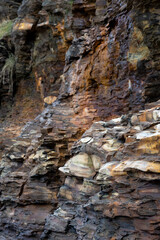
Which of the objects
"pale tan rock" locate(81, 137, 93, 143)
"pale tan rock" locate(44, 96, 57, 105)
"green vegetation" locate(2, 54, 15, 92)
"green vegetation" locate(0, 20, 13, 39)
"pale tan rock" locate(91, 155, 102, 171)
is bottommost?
"pale tan rock" locate(44, 96, 57, 105)

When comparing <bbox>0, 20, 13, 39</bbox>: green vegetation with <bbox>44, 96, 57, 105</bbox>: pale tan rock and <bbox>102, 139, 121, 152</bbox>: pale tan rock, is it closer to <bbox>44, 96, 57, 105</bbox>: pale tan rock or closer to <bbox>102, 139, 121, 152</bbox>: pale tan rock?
<bbox>44, 96, 57, 105</bbox>: pale tan rock

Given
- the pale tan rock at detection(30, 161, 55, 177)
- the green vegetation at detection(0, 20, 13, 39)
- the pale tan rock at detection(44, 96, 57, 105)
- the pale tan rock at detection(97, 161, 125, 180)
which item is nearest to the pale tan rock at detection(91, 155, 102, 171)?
the pale tan rock at detection(97, 161, 125, 180)

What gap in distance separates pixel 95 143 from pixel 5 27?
16.8m

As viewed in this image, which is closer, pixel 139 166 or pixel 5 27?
pixel 139 166

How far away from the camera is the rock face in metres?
4.08

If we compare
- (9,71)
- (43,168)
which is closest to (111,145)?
(43,168)

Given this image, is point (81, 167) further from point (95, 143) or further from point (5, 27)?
point (5, 27)

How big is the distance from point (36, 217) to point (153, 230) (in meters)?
4.55

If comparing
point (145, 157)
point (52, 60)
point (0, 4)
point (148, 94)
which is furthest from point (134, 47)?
point (0, 4)

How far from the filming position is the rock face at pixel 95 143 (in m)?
4.08

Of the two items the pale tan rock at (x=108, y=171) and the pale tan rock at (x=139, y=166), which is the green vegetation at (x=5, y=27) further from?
the pale tan rock at (x=139, y=166)

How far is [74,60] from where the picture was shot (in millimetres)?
10305

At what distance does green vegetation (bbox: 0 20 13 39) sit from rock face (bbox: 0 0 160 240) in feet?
16.4

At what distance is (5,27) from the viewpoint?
18.8 m
